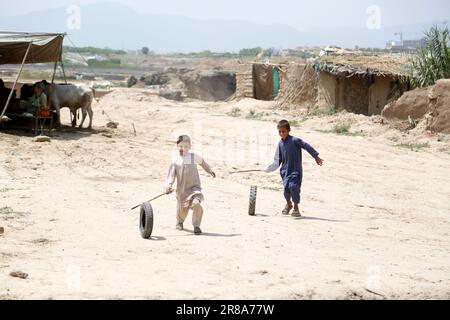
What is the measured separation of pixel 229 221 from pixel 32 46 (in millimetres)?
10629

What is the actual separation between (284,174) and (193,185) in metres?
1.85

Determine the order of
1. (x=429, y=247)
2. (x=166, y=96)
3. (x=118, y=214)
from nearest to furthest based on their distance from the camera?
(x=429, y=247) → (x=118, y=214) → (x=166, y=96)

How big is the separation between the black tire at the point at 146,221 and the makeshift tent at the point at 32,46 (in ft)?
33.0

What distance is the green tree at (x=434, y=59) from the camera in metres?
21.1

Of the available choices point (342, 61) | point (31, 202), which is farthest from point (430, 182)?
point (342, 61)

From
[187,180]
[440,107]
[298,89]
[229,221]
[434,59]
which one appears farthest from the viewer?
[298,89]

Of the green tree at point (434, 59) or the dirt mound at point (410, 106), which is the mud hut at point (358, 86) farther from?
the dirt mound at point (410, 106)

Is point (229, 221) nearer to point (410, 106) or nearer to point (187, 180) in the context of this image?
point (187, 180)

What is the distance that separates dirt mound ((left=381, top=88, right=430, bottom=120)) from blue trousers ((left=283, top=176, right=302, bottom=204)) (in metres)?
10.3

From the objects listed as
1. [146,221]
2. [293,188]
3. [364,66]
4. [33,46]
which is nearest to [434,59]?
[364,66]

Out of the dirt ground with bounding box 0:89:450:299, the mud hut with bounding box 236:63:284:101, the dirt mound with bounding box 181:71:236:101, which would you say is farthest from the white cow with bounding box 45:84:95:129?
the dirt mound with bounding box 181:71:236:101

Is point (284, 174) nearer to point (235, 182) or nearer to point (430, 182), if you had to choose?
point (235, 182)

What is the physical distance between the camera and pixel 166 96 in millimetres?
33281

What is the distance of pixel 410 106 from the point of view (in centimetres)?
2061
